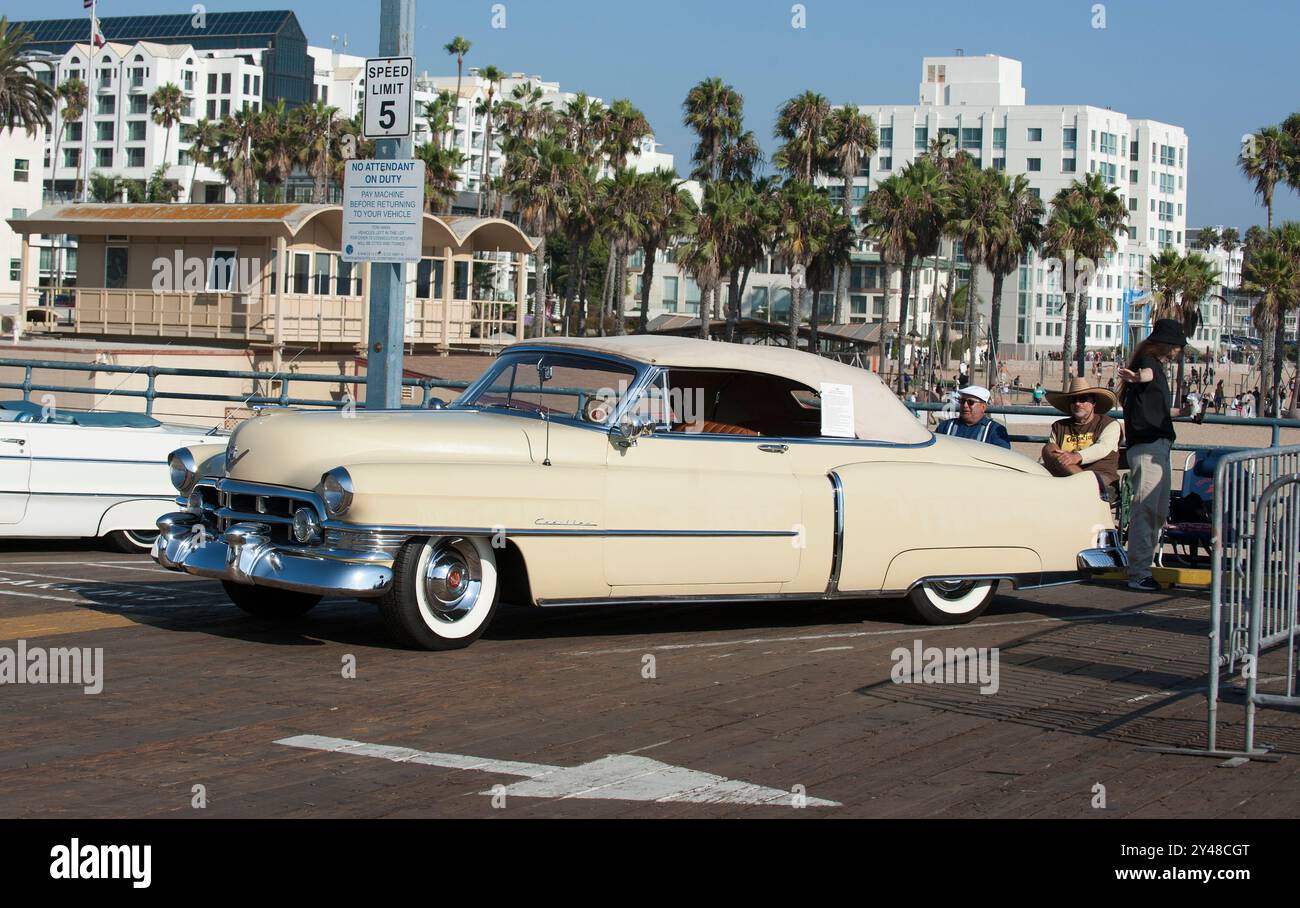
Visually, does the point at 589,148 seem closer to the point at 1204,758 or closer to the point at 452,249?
the point at 452,249

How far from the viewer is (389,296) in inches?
476

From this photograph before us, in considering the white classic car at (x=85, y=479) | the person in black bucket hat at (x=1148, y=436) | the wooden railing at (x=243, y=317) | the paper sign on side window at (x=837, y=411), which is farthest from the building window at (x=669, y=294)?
the paper sign on side window at (x=837, y=411)

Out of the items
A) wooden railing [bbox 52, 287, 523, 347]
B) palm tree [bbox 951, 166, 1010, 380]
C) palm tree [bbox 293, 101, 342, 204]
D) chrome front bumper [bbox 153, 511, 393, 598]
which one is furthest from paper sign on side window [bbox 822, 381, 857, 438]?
palm tree [bbox 293, 101, 342, 204]

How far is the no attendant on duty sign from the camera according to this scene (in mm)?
11633

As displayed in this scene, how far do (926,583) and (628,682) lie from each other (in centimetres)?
262

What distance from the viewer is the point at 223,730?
6324mm

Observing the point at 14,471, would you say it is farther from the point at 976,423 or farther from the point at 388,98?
the point at 976,423

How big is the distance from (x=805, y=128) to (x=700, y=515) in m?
79.2

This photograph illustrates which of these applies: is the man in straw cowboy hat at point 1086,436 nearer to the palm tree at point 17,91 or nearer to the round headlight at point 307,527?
the round headlight at point 307,527

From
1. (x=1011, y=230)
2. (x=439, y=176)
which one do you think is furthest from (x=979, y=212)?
(x=439, y=176)

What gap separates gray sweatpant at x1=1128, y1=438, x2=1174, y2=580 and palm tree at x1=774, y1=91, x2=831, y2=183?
7636cm

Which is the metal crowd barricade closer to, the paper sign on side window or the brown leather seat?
the paper sign on side window

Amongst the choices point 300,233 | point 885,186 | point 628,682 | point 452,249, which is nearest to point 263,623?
point 628,682

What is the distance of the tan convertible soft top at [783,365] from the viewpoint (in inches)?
351
